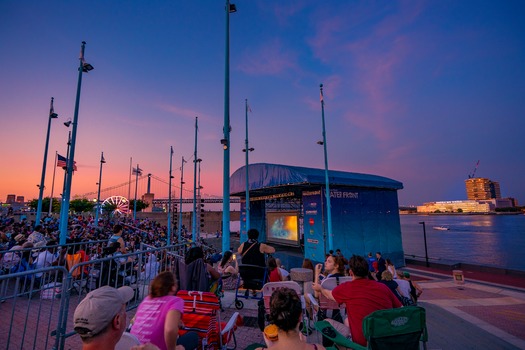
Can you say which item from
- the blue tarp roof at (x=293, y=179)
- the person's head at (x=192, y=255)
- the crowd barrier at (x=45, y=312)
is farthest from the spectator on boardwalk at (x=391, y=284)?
the blue tarp roof at (x=293, y=179)

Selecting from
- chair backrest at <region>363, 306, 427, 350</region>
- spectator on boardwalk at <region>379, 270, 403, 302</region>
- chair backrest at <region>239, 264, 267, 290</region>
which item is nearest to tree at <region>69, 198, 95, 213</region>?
chair backrest at <region>239, 264, 267, 290</region>

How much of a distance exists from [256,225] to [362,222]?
13.6m

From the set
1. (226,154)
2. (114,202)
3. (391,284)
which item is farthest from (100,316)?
(114,202)

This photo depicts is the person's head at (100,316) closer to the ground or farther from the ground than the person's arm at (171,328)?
farther from the ground

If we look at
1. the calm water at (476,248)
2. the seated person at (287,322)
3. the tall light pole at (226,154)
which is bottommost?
the calm water at (476,248)

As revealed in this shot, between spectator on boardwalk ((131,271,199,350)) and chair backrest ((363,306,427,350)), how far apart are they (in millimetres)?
2071

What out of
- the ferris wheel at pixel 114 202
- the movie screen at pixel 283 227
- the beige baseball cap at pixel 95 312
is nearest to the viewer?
the beige baseball cap at pixel 95 312

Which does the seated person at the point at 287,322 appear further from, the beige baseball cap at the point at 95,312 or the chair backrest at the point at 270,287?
the chair backrest at the point at 270,287

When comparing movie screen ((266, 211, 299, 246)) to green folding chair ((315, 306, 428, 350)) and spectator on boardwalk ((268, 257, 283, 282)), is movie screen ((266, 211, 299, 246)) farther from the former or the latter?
green folding chair ((315, 306, 428, 350))

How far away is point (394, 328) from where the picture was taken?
9.18 ft

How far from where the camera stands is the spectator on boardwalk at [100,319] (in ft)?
5.03

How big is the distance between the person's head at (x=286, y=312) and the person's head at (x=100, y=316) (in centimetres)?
118

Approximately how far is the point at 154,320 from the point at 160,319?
7 centimetres

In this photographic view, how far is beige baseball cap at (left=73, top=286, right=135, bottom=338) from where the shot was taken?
1526 mm
